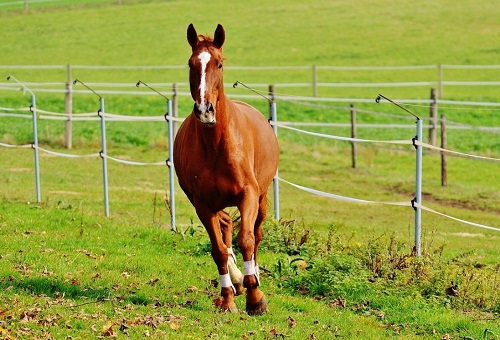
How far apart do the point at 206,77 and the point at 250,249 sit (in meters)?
1.62

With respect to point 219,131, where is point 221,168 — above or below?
below

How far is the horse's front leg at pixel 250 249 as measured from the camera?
818 cm

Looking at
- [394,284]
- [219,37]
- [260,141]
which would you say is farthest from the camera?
[394,284]

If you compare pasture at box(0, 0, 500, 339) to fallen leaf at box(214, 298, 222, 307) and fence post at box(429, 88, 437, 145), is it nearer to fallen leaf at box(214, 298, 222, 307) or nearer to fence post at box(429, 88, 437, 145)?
fallen leaf at box(214, 298, 222, 307)

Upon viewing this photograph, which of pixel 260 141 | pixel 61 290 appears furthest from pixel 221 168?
pixel 61 290

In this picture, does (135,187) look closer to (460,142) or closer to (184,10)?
(460,142)

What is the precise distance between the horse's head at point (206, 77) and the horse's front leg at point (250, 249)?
3.13ft

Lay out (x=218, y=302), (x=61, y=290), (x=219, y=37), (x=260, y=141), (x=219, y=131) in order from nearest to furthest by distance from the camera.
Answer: (x=219, y=37) → (x=219, y=131) → (x=218, y=302) → (x=61, y=290) → (x=260, y=141)

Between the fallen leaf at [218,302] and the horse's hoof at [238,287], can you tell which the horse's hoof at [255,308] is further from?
the horse's hoof at [238,287]

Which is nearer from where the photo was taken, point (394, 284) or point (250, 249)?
point (250, 249)

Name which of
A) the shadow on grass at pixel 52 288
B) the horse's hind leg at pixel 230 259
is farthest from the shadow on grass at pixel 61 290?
the horse's hind leg at pixel 230 259

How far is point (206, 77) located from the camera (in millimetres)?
7633

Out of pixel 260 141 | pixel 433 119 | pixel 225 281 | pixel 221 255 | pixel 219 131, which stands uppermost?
pixel 219 131

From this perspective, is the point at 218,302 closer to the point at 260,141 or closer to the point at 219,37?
the point at 260,141
